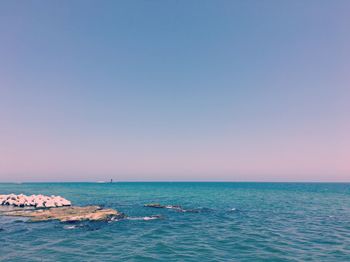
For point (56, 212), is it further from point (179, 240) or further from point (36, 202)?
point (179, 240)

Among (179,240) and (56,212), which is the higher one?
(179,240)

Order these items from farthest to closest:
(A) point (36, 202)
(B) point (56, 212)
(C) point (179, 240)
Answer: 1. (A) point (36, 202)
2. (B) point (56, 212)
3. (C) point (179, 240)

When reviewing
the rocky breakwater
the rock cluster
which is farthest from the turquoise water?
the rock cluster

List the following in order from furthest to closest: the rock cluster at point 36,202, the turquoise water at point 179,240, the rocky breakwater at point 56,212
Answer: the rock cluster at point 36,202 → the rocky breakwater at point 56,212 → the turquoise water at point 179,240

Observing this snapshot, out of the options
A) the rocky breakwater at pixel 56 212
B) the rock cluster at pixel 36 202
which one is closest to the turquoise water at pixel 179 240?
the rocky breakwater at pixel 56 212

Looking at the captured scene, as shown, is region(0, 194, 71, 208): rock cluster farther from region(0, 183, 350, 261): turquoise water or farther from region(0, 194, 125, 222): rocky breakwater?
region(0, 183, 350, 261): turquoise water

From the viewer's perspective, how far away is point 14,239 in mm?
33531

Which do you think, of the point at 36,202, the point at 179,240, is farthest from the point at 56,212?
the point at 179,240

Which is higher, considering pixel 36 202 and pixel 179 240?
pixel 179 240

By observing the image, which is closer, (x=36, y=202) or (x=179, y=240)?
(x=179, y=240)

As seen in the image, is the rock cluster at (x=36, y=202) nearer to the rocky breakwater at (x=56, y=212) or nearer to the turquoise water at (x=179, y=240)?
the rocky breakwater at (x=56, y=212)

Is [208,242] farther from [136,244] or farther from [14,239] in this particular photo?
[14,239]

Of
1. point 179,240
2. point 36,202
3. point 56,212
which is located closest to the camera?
point 179,240

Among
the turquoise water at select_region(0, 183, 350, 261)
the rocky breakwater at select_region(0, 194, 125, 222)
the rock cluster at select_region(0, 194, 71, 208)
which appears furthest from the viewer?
the rock cluster at select_region(0, 194, 71, 208)
